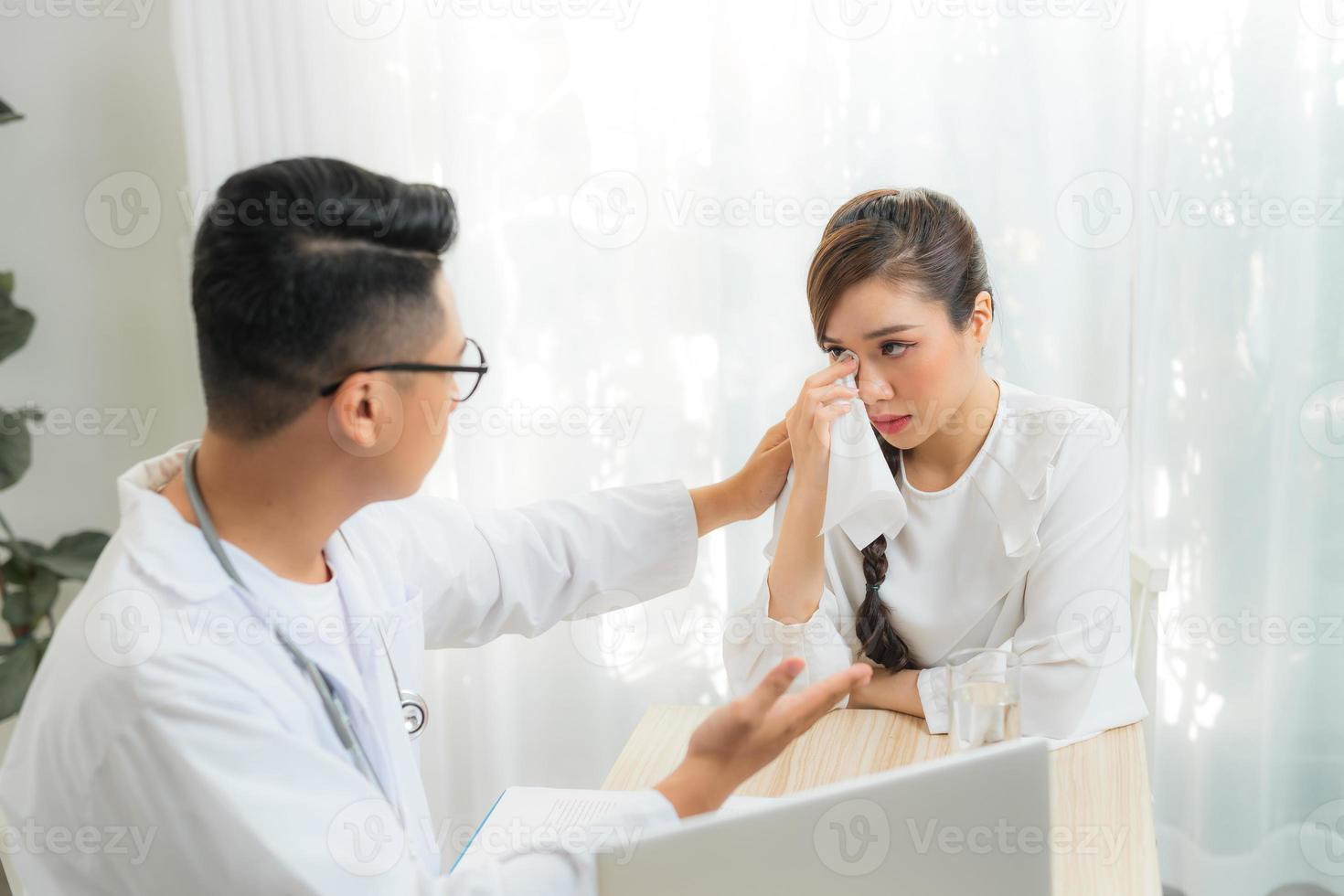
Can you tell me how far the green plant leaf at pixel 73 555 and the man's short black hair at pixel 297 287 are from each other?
148cm

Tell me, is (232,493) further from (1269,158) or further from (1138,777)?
(1269,158)

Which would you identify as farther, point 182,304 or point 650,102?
point 182,304

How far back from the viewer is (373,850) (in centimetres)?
111

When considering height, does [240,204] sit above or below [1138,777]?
above

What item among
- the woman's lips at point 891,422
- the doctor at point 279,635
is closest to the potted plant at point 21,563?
the doctor at point 279,635

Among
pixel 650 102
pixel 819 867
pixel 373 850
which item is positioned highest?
pixel 650 102

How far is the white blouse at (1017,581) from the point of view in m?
1.67

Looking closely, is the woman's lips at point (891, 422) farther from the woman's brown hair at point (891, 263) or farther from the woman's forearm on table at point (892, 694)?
the woman's forearm on table at point (892, 694)

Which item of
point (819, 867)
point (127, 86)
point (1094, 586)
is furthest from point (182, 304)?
point (819, 867)

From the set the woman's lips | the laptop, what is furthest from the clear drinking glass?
the woman's lips

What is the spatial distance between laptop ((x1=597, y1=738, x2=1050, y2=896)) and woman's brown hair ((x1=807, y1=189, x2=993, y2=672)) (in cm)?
97

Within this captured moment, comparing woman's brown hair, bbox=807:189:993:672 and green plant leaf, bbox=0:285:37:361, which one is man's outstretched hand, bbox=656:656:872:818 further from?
green plant leaf, bbox=0:285:37:361

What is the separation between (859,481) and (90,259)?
2.14 meters

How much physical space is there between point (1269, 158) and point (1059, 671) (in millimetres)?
1352
